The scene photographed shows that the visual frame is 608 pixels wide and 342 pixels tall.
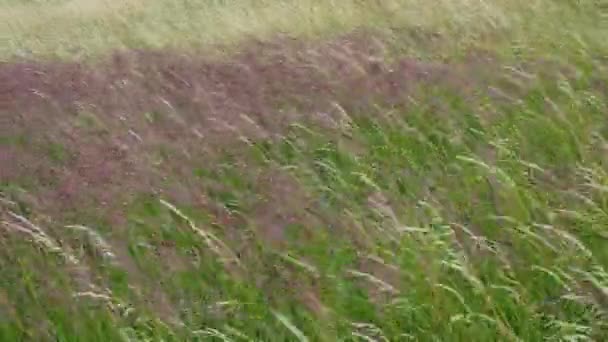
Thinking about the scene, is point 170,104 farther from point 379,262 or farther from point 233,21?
point 233,21

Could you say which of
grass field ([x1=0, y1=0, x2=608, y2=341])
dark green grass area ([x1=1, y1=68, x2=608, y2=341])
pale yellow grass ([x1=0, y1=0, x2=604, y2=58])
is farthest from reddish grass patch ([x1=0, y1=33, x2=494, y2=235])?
pale yellow grass ([x1=0, y1=0, x2=604, y2=58])

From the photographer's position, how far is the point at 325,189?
3.85m

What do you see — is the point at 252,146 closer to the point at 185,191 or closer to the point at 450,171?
the point at 185,191

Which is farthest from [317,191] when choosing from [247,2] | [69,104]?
[247,2]

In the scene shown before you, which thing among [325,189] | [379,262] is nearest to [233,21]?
[325,189]

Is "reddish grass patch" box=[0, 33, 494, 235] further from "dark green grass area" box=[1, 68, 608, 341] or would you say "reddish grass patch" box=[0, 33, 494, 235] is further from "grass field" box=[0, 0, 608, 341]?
"dark green grass area" box=[1, 68, 608, 341]

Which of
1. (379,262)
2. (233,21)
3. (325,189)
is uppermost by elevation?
(379,262)

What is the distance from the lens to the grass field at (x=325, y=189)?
2.96 meters

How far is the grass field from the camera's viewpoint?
2959mm

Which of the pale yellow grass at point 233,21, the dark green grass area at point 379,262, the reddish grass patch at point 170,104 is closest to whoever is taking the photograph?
the dark green grass area at point 379,262

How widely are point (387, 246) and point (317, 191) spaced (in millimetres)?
809

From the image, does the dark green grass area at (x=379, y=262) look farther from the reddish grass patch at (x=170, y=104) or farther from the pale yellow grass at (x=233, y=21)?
the pale yellow grass at (x=233, y=21)

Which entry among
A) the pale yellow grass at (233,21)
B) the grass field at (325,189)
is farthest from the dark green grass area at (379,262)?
the pale yellow grass at (233,21)

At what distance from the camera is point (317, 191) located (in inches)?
155
